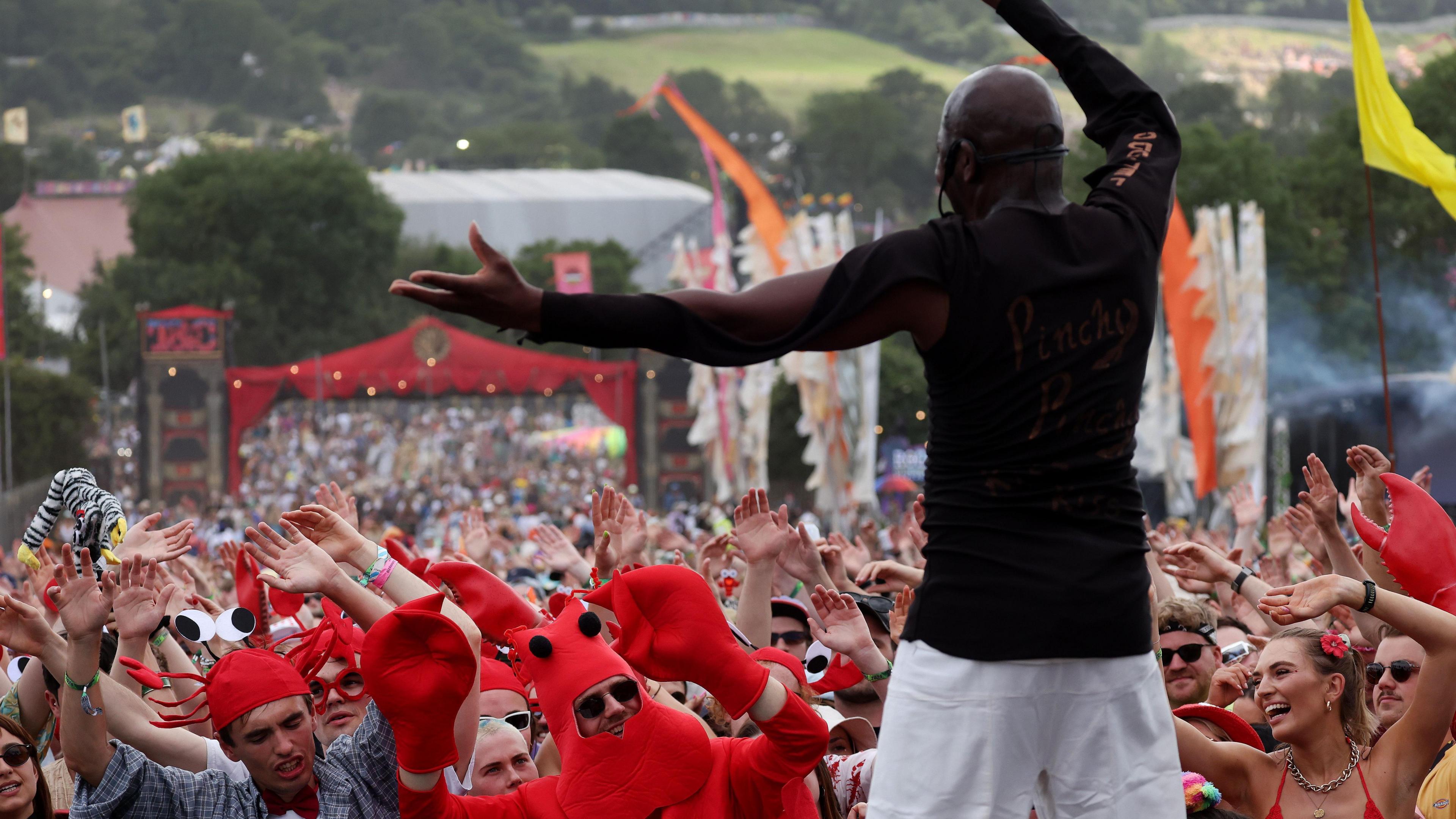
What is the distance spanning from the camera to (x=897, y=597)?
507 centimetres

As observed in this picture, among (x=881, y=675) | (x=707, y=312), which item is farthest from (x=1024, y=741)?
(x=881, y=675)

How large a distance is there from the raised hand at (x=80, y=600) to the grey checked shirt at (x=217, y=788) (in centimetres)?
28

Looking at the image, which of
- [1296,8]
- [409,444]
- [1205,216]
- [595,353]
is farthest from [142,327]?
[1296,8]

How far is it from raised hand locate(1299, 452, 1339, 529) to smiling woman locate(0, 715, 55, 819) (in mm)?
3492

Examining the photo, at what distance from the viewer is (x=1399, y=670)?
454cm

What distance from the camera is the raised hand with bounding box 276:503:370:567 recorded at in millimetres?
4305

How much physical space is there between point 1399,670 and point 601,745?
225 cm

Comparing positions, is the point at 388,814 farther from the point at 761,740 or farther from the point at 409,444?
the point at 409,444

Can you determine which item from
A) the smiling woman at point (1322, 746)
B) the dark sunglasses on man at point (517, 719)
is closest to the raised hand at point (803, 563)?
the dark sunglasses on man at point (517, 719)

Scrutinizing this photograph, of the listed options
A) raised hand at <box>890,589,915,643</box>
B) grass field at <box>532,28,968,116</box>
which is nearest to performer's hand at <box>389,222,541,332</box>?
raised hand at <box>890,589,915,643</box>

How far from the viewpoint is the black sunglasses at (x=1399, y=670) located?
14.8 ft

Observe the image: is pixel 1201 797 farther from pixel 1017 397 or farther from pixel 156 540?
pixel 156 540

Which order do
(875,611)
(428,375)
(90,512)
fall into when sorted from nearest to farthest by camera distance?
1. (90,512)
2. (875,611)
3. (428,375)

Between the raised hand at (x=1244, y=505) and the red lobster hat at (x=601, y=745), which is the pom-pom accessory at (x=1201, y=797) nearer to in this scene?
the red lobster hat at (x=601, y=745)
